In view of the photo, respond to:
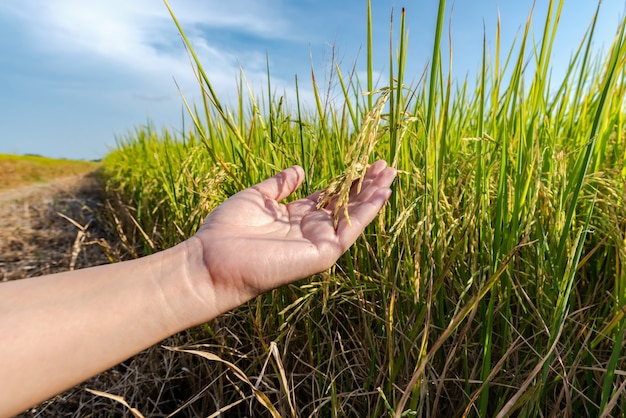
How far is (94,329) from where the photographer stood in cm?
89

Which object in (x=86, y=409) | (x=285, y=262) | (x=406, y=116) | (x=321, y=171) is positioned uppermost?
(x=406, y=116)

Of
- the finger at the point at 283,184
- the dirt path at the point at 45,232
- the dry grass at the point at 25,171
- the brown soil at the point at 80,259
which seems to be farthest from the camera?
the dry grass at the point at 25,171

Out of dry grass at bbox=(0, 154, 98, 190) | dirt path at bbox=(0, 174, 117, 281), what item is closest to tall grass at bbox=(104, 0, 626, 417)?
dirt path at bbox=(0, 174, 117, 281)

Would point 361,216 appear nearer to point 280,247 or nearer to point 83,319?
point 280,247

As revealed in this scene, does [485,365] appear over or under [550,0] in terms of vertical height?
under

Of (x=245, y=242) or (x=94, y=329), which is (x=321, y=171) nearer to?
(x=245, y=242)

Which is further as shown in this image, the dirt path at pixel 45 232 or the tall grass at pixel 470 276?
the dirt path at pixel 45 232

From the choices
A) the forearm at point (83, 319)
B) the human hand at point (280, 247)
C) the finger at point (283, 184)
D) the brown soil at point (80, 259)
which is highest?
the finger at point (283, 184)

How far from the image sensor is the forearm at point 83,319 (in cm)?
83

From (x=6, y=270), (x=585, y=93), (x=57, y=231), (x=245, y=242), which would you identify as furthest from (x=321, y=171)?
(x=57, y=231)

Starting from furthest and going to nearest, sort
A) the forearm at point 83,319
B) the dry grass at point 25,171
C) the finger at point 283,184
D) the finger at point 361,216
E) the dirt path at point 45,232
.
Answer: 1. the dry grass at point 25,171
2. the dirt path at point 45,232
3. the finger at point 283,184
4. the finger at point 361,216
5. the forearm at point 83,319

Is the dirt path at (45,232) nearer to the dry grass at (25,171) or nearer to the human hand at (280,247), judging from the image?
the human hand at (280,247)

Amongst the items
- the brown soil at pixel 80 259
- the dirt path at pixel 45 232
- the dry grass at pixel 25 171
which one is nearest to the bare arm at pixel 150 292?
the brown soil at pixel 80 259

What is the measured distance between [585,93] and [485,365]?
1.17m
